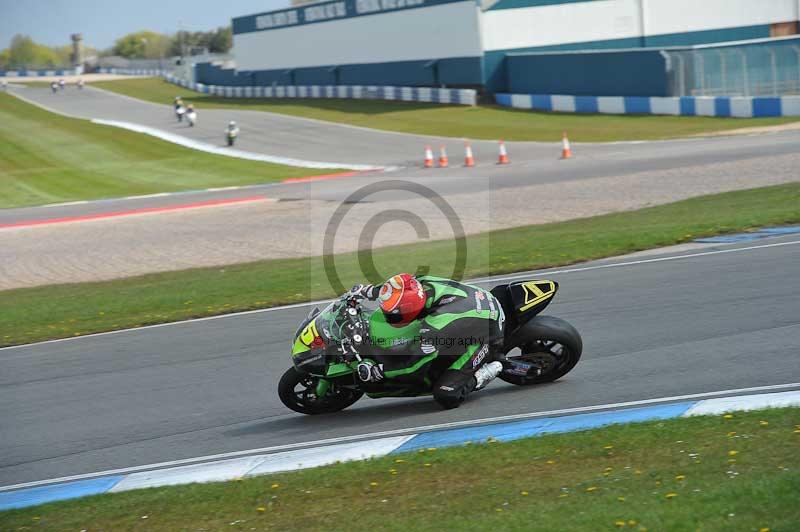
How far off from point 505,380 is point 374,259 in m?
8.11

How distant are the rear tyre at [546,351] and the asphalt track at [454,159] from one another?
15.4m

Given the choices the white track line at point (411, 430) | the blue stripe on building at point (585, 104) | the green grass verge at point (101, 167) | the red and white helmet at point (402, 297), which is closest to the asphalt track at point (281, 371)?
the white track line at point (411, 430)

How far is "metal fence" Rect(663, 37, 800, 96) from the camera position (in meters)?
39.0

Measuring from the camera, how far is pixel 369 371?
853 centimetres

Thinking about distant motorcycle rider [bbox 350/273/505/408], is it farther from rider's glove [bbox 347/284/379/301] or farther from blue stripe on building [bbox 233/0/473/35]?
blue stripe on building [bbox 233/0/473/35]

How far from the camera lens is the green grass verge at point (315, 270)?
14.2m

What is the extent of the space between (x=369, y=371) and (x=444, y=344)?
70cm

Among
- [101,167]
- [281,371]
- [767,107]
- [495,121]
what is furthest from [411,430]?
[495,121]

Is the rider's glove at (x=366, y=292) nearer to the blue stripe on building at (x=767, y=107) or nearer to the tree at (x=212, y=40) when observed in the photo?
the blue stripe on building at (x=767, y=107)

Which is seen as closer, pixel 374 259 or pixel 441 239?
pixel 374 259

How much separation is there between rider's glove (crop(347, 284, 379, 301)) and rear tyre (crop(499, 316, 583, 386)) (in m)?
1.45

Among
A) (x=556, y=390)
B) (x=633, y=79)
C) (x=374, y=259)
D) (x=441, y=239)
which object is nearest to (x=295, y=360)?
(x=556, y=390)

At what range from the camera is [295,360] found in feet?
28.5

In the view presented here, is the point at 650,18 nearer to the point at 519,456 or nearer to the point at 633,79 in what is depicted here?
the point at 633,79
